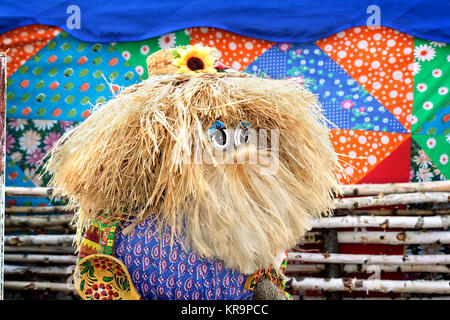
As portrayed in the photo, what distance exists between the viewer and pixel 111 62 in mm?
2256

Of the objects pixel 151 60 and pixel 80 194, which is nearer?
pixel 80 194

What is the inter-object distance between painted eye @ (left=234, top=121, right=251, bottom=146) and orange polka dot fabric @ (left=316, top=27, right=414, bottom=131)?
50.6 inches

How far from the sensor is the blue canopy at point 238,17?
211cm

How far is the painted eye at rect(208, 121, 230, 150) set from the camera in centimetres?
106

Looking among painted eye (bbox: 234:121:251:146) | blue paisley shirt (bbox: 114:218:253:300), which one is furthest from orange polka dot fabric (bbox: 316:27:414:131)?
blue paisley shirt (bbox: 114:218:253:300)

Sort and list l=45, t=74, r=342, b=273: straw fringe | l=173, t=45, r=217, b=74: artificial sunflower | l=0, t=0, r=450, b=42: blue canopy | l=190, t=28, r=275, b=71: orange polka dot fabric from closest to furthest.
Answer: l=45, t=74, r=342, b=273: straw fringe → l=173, t=45, r=217, b=74: artificial sunflower → l=0, t=0, r=450, b=42: blue canopy → l=190, t=28, r=275, b=71: orange polka dot fabric

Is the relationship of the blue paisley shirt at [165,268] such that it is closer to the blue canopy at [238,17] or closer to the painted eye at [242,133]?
the painted eye at [242,133]

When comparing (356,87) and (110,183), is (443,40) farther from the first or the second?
(110,183)

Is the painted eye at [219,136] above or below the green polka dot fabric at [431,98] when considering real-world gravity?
below

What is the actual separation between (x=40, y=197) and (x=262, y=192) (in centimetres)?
165

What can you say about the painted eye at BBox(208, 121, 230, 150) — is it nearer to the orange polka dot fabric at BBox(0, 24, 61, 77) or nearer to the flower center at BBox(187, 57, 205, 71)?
the flower center at BBox(187, 57, 205, 71)

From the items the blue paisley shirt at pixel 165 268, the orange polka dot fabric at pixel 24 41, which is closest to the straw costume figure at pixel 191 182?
the blue paisley shirt at pixel 165 268

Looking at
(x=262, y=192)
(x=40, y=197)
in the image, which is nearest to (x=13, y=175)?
(x=40, y=197)
